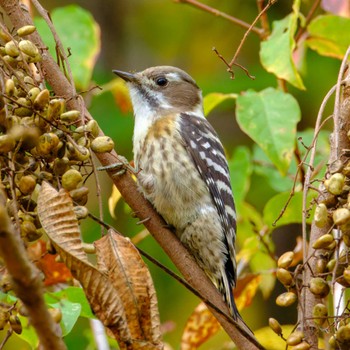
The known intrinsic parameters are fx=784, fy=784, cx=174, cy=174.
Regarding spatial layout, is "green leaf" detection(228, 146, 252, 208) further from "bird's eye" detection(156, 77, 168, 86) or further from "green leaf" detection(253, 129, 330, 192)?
"bird's eye" detection(156, 77, 168, 86)

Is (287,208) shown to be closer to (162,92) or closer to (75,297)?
(75,297)

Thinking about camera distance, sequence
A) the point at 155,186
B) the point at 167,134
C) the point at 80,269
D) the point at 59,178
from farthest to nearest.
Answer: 1. the point at 167,134
2. the point at 155,186
3. the point at 59,178
4. the point at 80,269

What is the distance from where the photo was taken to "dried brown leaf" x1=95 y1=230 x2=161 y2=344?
2.08 metres

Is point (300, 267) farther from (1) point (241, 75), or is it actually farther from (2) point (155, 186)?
(1) point (241, 75)

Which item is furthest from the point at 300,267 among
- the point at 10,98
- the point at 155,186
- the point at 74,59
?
the point at 74,59

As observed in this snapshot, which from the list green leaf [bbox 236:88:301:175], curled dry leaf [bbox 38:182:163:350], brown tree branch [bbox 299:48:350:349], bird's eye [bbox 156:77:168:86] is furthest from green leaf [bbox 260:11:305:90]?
curled dry leaf [bbox 38:182:163:350]

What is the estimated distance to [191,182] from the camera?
3.85 m

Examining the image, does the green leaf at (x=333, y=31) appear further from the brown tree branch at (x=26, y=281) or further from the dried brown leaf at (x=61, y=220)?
the brown tree branch at (x=26, y=281)

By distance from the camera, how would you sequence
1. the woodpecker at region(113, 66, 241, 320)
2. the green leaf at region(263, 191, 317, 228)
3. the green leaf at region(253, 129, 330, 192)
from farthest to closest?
the green leaf at region(253, 129, 330, 192) → the woodpecker at region(113, 66, 241, 320) → the green leaf at region(263, 191, 317, 228)

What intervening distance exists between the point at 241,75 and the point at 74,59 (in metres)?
3.07

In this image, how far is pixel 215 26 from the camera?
7.48m

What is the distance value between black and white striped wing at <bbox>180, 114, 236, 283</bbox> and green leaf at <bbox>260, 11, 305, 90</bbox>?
725mm

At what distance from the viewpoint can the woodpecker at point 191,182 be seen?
3.66 metres

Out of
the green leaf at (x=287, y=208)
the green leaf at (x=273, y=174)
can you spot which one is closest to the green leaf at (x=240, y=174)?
the green leaf at (x=273, y=174)
